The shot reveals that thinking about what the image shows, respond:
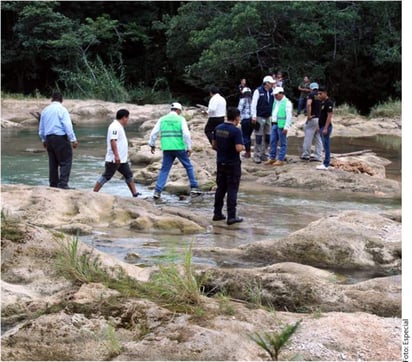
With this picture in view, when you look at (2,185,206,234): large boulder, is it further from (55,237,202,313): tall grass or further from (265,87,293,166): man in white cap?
(265,87,293,166): man in white cap

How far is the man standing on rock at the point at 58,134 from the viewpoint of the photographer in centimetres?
1049

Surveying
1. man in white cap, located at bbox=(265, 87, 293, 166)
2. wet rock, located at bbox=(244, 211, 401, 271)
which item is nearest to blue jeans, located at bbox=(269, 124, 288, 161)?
man in white cap, located at bbox=(265, 87, 293, 166)

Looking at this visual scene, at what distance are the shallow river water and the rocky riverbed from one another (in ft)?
1.09

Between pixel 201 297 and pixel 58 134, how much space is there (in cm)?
614

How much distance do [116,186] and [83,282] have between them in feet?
24.5

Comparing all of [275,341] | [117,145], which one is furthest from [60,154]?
[275,341]

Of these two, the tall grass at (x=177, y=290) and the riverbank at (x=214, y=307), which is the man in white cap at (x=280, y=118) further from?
the tall grass at (x=177, y=290)

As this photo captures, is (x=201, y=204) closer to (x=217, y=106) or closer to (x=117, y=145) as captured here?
(x=117, y=145)

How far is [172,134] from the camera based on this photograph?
36.9 ft

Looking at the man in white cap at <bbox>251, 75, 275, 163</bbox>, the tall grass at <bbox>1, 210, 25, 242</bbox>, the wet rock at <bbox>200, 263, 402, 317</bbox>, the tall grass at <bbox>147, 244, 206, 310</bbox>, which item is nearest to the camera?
the tall grass at <bbox>147, 244, 206, 310</bbox>

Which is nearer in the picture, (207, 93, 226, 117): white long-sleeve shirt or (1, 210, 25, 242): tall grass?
(1, 210, 25, 242): tall grass

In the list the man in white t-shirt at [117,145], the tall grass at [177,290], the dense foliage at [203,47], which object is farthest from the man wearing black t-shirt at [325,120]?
the dense foliage at [203,47]

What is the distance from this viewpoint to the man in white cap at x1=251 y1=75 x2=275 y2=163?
14.5 meters

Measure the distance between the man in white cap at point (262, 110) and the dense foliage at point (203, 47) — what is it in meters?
16.2
